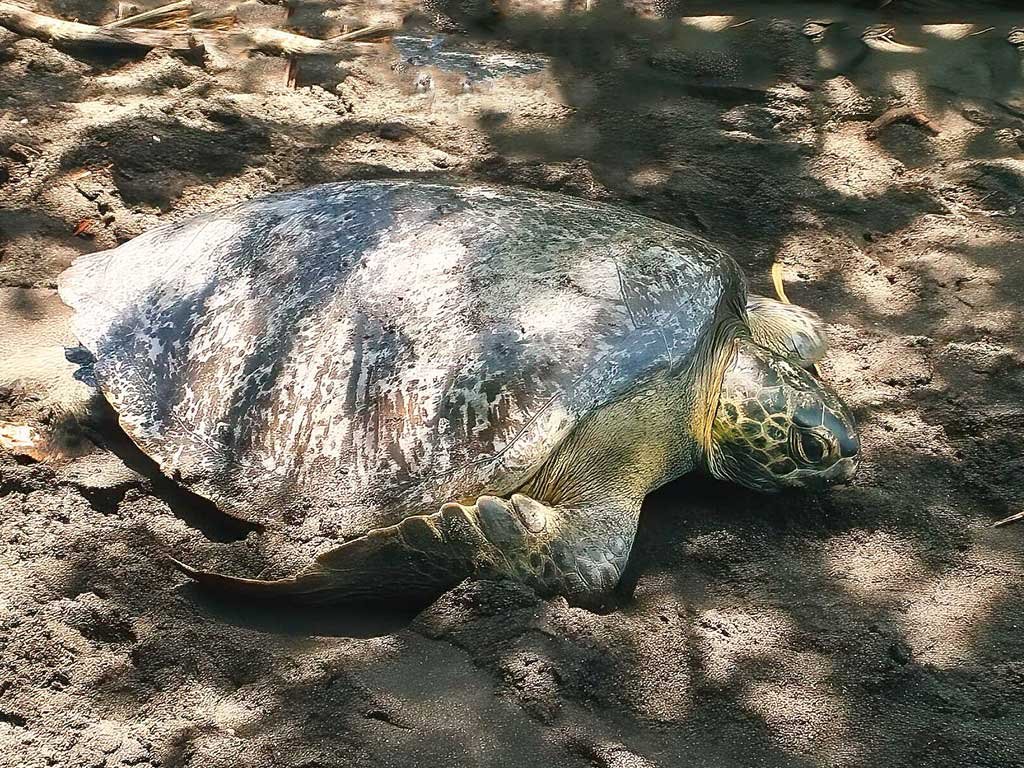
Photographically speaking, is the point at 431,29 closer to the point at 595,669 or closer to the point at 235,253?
the point at 235,253

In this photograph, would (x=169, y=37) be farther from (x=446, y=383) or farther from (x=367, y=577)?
(x=367, y=577)

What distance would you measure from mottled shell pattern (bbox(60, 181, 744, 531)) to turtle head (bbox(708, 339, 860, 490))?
0.88 feet

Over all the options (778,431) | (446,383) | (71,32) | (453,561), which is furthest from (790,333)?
(71,32)

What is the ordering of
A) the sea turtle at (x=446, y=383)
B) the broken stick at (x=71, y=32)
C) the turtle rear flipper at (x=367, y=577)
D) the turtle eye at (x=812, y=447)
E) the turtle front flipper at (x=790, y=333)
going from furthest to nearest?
the broken stick at (x=71, y=32) → the turtle front flipper at (x=790, y=333) → the turtle eye at (x=812, y=447) → the sea turtle at (x=446, y=383) → the turtle rear flipper at (x=367, y=577)

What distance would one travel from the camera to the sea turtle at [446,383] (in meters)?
2.43

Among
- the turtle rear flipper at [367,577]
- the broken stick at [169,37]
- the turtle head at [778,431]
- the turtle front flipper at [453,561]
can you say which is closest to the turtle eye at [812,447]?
the turtle head at [778,431]

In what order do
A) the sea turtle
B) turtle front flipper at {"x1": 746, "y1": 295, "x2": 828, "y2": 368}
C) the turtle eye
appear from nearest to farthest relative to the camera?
1. the sea turtle
2. the turtle eye
3. turtle front flipper at {"x1": 746, "y1": 295, "x2": 828, "y2": 368}

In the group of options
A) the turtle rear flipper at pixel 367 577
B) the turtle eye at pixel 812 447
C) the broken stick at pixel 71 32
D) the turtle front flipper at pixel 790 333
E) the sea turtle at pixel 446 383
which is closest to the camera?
the turtle rear flipper at pixel 367 577

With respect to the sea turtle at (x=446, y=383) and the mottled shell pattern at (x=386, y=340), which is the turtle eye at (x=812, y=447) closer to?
the sea turtle at (x=446, y=383)

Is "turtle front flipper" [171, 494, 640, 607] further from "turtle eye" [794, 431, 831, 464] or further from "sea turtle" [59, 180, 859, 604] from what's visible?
"turtle eye" [794, 431, 831, 464]

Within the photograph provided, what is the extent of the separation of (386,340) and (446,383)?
0.23 metres

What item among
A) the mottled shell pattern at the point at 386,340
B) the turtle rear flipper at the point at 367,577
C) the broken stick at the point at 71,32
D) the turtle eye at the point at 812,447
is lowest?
the turtle rear flipper at the point at 367,577

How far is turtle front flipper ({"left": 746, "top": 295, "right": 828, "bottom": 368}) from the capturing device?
3.19m

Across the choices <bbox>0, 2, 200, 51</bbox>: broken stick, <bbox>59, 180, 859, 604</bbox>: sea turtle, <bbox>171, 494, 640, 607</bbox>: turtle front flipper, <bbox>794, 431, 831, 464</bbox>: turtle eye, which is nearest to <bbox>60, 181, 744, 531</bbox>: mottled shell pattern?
<bbox>59, 180, 859, 604</bbox>: sea turtle
